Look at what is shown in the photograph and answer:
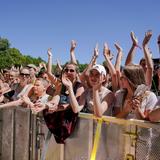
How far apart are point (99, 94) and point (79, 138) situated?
25.9 inches

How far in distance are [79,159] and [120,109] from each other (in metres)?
0.92

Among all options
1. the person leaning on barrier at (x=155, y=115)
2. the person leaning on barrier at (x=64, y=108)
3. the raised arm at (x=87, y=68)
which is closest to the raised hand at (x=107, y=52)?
the raised arm at (x=87, y=68)

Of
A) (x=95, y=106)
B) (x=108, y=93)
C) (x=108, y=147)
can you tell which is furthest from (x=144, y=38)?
(x=108, y=147)

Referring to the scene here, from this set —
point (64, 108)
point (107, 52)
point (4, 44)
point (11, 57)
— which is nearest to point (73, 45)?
point (107, 52)

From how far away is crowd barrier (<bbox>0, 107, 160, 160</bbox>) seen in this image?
144 inches

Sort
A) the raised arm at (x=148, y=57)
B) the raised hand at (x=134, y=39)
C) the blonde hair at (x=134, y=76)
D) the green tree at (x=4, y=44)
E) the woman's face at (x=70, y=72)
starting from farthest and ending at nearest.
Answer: the green tree at (x=4, y=44) → the raised hand at (x=134, y=39) → the woman's face at (x=70, y=72) → the raised arm at (x=148, y=57) → the blonde hair at (x=134, y=76)

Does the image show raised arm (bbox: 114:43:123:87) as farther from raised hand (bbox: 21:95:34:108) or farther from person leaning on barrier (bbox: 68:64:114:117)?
raised hand (bbox: 21:95:34:108)

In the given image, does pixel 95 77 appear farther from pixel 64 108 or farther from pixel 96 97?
pixel 64 108

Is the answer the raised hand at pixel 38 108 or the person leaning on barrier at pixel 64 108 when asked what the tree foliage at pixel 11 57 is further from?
the person leaning on barrier at pixel 64 108

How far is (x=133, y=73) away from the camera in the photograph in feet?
13.0

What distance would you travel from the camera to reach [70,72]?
201 inches

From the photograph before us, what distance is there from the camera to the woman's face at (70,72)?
505 centimetres

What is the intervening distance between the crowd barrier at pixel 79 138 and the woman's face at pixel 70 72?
76 centimetres

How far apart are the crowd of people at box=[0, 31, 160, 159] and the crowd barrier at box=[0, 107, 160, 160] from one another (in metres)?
0.12
